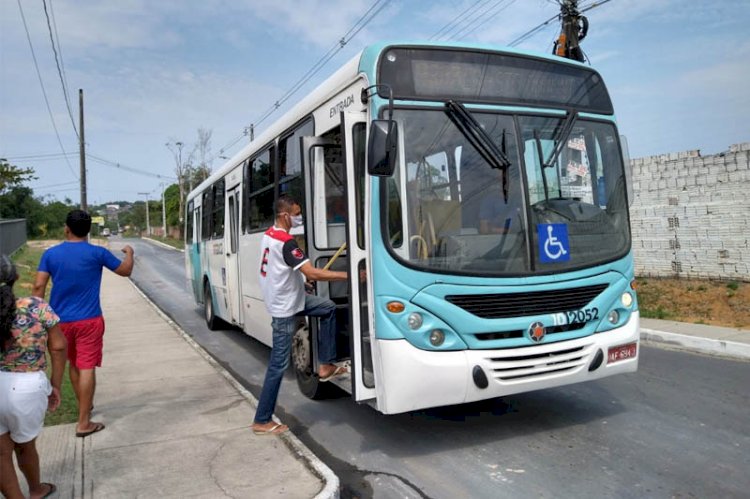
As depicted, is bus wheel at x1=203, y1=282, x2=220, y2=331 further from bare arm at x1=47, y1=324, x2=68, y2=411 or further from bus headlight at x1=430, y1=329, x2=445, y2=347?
bus headlight at x1=430, y1=329, x2=445, y2=347

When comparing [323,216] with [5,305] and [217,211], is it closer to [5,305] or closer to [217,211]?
[5,305]

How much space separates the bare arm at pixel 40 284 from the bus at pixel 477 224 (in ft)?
6.94

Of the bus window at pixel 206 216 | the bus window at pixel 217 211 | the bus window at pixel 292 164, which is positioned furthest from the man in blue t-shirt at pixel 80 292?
the bus window at pixel 206 216

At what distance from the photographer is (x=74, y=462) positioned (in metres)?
4.52

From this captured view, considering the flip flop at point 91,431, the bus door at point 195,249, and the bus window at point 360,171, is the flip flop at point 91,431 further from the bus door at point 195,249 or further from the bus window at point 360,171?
the bus door at point 195,249

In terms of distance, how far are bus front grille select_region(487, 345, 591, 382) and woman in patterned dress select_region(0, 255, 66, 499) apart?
2.87 metres

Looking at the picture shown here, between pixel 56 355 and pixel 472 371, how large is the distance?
2.73 meters

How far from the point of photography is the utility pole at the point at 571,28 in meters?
13.0

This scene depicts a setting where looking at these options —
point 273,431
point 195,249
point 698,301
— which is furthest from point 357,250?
point 698,301

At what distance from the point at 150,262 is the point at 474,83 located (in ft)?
106

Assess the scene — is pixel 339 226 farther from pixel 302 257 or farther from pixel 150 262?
pixel 150 262

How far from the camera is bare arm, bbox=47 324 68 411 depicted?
364cm

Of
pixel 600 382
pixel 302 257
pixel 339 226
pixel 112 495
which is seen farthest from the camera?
pixel 600 382

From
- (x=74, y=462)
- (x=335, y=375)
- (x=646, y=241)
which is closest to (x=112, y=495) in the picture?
(x=74, y=462)
